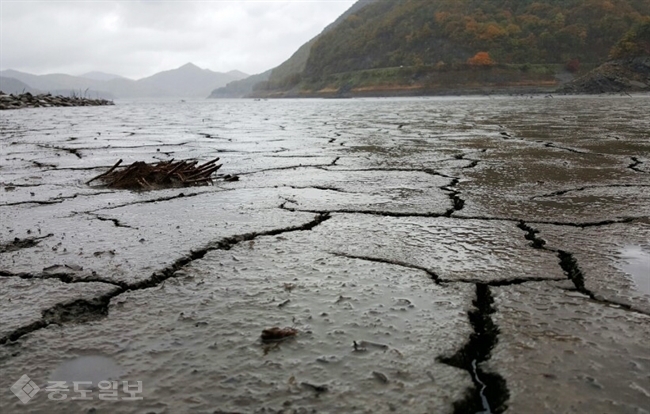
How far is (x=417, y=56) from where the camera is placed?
238 feet

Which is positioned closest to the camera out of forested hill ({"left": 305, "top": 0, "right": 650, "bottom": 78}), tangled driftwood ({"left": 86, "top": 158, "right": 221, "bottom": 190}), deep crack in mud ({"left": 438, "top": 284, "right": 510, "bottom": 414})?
deep crack in mud ({"left": 438, "top": 284, "right": 510, "bottom": 414})

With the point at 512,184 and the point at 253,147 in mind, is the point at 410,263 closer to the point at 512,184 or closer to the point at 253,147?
the point at 512,184

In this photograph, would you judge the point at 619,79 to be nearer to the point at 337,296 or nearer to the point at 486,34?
the point at 486,34

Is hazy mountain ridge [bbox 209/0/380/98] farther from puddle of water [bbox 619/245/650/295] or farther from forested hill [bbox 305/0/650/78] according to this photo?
puddle of water [bbox 619/245/650/295]

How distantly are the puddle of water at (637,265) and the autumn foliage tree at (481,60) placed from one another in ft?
218

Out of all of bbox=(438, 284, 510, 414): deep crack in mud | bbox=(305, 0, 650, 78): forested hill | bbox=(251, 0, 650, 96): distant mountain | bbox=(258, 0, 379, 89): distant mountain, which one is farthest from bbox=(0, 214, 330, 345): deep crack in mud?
bbox=(258, 0, 379, 89): distant mountain

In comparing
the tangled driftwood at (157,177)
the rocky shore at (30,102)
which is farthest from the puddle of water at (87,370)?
the rocky shore at (30,102)

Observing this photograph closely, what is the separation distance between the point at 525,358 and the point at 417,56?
252 feet

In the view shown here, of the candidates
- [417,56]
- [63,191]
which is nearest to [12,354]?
[63,191]

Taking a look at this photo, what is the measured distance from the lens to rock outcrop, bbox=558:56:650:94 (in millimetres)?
40781

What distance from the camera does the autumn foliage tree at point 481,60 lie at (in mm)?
62219

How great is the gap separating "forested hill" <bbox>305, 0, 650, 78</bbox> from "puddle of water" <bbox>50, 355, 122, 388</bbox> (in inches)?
2756

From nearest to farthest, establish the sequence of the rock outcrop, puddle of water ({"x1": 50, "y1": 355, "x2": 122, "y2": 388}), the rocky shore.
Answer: puddle of water ({"x1": 50, "y1": 355, "x2": 122, "y2": 388}) < the rocky shore < the rock outcrop

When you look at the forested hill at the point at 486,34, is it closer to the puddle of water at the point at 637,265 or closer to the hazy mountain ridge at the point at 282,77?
the hazy mountain ridge at the point at 282,77
